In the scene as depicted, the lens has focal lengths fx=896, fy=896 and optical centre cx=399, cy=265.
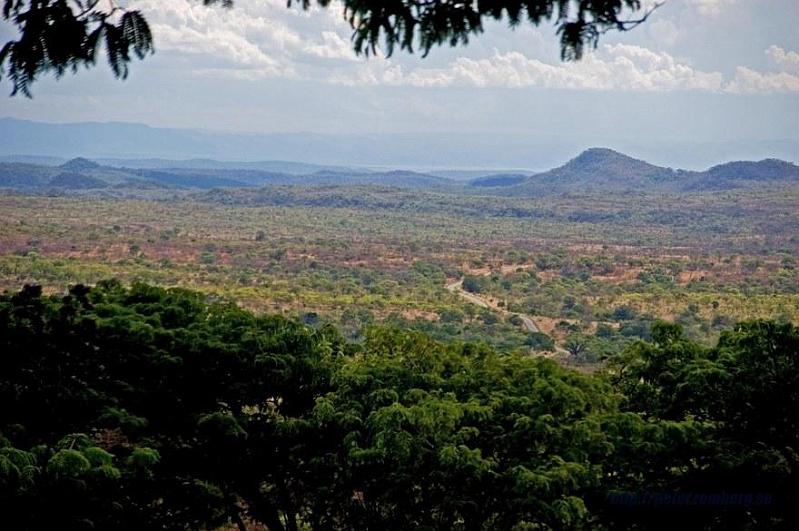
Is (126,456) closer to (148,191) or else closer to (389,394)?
(389,394)

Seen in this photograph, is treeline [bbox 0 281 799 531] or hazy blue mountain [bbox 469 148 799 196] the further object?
hazy blue mountain [bbox 469 148 799 196]

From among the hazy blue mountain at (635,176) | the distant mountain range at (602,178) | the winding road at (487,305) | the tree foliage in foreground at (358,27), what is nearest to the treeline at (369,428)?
the tree foliage in foreground at (358,27)

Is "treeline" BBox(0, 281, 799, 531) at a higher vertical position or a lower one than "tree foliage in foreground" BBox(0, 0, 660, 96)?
lower

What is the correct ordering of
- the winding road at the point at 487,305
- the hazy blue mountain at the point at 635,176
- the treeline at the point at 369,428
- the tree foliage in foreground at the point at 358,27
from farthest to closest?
the hazy blue mountain at the point at 635,176, the winding road at the point at 487,305, the treeline at the point at 369,428, the tree foliage in foreground at the point at 358,27

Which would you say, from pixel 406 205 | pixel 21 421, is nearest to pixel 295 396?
pixel 21 421

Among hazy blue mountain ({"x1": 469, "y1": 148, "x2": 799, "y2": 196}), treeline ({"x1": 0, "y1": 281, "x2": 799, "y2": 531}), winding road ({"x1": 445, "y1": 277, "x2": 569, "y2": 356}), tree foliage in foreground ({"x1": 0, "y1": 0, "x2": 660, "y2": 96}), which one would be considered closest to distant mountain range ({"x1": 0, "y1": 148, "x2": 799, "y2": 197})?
hazy blue mountain ({"x1": 469, "y1": 148, "x2": 799, "y2": 196})

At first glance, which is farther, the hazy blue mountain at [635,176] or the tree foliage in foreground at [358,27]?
the hazy blue mountain at [635,176]

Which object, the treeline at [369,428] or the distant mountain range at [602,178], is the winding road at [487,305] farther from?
the distant mountain range at [602,178]

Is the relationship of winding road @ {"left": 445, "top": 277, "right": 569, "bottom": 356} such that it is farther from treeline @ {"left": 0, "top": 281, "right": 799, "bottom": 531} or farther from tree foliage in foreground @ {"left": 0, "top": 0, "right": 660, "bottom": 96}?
tree foliage in foreground @ {"left": 0, "top": 0, "right": 660, "bottom": 96}

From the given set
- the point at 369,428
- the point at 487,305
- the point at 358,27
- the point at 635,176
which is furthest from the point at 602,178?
the point at 358,27
